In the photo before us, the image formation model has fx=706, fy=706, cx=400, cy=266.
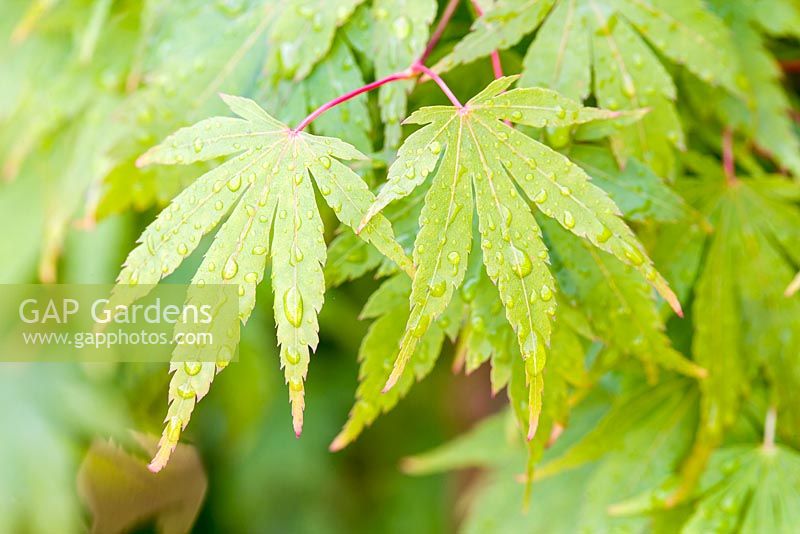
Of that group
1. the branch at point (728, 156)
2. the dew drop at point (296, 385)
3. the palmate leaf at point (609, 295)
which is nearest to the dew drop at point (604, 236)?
the palmate leaf at point (609, 295)

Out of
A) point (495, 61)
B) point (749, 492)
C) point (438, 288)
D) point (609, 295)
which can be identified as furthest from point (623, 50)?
point (749, 492)

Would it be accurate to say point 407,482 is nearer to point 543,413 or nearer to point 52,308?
point 52,308

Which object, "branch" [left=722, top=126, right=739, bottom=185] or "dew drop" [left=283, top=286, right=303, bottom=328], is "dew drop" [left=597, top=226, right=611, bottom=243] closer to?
"dew drop" [left=283, top=286, right=303, bottom=328]

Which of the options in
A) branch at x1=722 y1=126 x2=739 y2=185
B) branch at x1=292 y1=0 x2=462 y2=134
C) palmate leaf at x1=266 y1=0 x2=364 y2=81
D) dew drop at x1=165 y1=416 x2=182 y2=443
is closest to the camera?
dew drop at x1=165 y1=416 x2=182 y2=443

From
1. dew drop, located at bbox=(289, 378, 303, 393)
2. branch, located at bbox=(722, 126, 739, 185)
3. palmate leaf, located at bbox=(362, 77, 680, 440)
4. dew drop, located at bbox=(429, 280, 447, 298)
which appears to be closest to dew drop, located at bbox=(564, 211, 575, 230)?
palmate leaf, located at bbox=(362, 77, 680, 440)

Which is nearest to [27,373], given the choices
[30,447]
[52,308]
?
[30,447]

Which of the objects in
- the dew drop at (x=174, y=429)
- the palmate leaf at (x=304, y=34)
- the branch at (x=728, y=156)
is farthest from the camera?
the branch at (x=728, y=156)

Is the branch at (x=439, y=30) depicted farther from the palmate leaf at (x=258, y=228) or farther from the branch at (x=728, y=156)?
the branch at (x=728, y=156)
